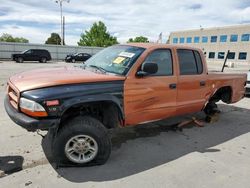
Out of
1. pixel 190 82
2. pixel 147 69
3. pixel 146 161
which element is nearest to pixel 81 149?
pixel 146 161

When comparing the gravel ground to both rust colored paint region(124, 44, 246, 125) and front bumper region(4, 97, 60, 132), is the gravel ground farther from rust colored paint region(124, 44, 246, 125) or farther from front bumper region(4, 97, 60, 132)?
front bumper region(4, 97, 60, 132)

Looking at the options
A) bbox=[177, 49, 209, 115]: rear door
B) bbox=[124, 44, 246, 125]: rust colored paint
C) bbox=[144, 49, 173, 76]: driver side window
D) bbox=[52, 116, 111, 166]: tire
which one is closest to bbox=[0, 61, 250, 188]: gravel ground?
bbox=[52, 116, 111, 166]: tire

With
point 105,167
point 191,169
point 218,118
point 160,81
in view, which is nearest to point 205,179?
point 191,169

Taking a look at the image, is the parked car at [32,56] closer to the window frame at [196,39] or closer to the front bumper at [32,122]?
the front bumper at [32,122]

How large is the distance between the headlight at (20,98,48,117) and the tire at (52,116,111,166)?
0.47m

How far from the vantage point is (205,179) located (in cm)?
359

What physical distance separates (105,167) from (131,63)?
1681 mm

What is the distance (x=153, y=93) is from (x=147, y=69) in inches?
20.1

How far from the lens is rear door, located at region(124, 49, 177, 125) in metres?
4.10

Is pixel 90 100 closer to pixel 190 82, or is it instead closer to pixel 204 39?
pixel 190 82

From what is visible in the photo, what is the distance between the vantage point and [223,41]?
206 ft

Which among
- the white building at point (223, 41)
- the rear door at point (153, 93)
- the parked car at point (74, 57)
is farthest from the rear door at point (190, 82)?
the white building at point (223, 41)

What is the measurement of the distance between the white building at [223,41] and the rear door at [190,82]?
52.4 m

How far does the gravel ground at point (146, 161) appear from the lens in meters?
3.44
